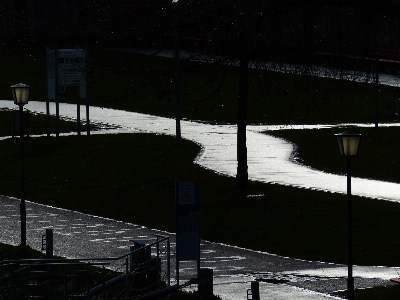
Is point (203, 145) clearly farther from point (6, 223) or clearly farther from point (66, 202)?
point (6, 223)

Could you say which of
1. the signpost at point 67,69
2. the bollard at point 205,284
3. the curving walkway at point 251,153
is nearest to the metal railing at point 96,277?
the bollard at point 205,284

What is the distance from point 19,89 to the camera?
27250 mm

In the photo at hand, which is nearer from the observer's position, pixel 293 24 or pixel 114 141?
pixel 293 24

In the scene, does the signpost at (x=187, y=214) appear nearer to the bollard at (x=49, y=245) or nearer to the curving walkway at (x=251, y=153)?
the bollard at (x=49, y=245)

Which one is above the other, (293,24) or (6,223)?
(293,24)

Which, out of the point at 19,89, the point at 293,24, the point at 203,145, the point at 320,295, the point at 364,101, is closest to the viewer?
the point at 320,295

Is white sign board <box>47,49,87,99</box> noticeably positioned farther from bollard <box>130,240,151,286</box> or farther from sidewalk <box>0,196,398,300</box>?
bollard <box>130,240,151,286</box>

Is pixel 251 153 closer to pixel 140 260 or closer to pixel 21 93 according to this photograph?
pixel 21 93

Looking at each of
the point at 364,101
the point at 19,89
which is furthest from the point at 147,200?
the point at 364,101

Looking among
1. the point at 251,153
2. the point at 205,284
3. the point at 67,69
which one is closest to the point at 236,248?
the point at 205,284

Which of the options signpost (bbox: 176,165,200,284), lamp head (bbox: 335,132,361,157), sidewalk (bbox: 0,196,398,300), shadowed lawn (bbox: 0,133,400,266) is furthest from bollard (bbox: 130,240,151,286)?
shadowed lawn (bbox: 0,133,400,266)

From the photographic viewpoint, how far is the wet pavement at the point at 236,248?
2083 centimetres

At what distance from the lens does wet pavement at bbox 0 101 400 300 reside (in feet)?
68.3

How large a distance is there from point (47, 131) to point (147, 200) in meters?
18.1
